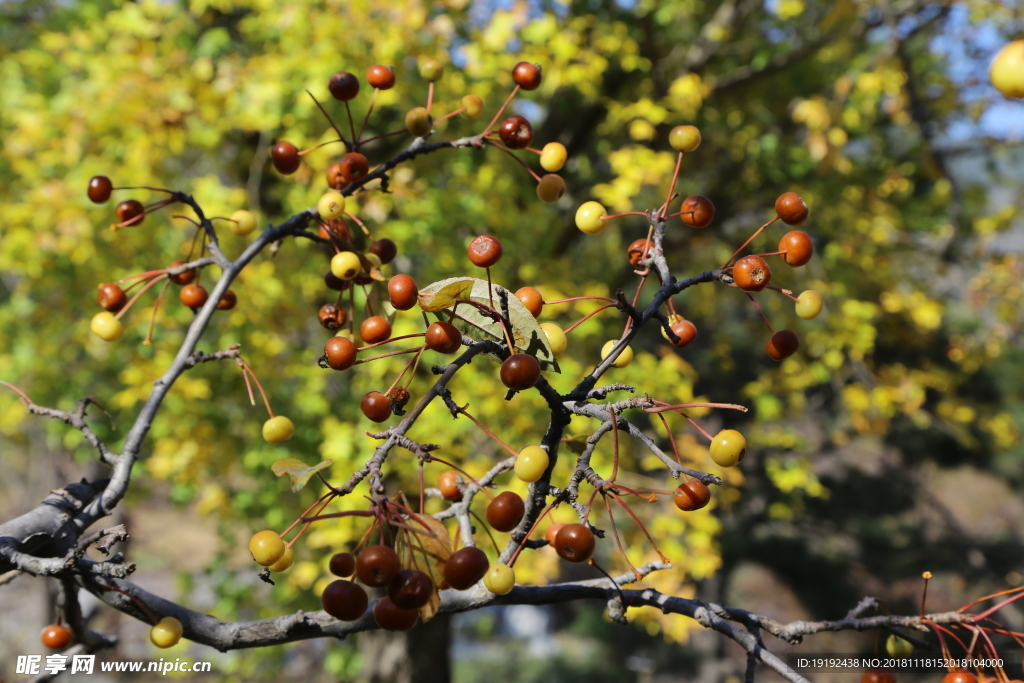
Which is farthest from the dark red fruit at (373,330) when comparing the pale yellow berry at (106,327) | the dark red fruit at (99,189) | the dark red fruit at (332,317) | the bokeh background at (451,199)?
the bokeh background at (451,199)

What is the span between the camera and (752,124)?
5.26 metres

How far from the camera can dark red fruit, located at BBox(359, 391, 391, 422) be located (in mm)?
834

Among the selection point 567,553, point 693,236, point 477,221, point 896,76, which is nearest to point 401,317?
point 477,221

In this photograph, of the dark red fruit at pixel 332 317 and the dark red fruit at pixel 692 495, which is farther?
the dark red fruit at pixel 332 317

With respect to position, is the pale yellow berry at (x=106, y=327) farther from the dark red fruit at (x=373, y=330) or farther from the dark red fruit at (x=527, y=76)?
the dark red fruit at (x=527, y=76)

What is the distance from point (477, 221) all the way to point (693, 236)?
2.91 meters

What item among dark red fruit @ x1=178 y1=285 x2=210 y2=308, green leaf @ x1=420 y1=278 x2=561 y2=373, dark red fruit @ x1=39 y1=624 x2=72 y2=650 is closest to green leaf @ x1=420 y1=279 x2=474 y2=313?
green leaf @ x1=420 y1=278 x2=561 y2=373

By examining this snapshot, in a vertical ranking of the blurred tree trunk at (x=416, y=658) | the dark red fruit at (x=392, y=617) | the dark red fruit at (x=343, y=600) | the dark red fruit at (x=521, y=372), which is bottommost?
the blurred tree trunk at (x=416, y=658)

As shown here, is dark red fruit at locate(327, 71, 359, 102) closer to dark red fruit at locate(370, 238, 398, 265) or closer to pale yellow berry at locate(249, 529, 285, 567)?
dark red fruit at locate(370, 238, 398, 265)

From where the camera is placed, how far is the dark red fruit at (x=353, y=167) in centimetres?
119

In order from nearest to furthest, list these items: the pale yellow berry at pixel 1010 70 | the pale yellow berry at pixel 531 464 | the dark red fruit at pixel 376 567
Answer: the pale yellow berry at pixel 1010 70
the dark red fruit at pixel 376 567
the pale yellow berry at pixel 531 464

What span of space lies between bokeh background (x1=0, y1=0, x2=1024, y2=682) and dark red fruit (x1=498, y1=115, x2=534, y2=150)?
1.65 m

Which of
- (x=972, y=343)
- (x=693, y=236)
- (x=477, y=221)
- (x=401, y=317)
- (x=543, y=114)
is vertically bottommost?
(x=972, y=343)

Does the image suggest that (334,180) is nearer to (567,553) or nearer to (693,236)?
(567,553)
